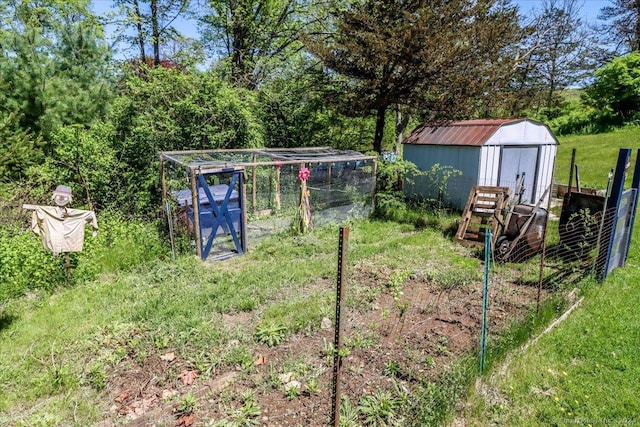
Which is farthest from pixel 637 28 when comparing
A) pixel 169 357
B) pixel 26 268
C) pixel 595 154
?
pixel 26 268

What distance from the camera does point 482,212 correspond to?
789 centimetres

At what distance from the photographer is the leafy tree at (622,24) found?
855 inches

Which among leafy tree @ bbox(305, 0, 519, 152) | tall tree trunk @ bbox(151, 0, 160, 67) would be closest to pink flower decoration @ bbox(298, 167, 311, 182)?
leafy tree @ bbox(305, 0, 519, 152)

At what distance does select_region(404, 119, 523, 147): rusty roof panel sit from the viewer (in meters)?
9.27

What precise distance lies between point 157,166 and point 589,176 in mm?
13038

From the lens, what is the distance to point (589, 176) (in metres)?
12.3

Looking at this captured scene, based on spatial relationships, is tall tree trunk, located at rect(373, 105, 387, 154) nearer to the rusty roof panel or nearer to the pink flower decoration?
the rusty roof panel

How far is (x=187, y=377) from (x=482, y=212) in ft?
21.5

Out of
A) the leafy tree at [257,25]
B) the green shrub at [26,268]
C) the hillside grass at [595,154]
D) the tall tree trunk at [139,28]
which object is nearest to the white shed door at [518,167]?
the hillside grass at [595,154]

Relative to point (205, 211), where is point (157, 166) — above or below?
above

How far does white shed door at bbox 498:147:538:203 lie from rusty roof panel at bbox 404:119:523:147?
0.69 m

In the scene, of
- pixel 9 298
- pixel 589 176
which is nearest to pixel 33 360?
pixel 9 298

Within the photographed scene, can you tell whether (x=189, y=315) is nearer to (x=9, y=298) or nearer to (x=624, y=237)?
(x=9, y=298)

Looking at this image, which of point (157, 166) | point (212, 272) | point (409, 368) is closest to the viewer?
point (409, 368)
